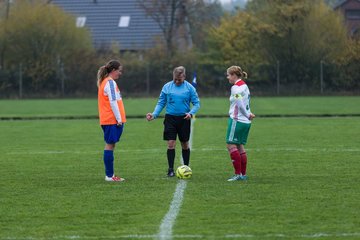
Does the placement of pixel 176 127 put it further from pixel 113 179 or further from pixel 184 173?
pixel 113 179

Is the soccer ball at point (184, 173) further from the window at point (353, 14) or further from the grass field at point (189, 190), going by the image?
the window at point (353, 14)

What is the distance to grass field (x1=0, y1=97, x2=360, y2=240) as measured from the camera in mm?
8320

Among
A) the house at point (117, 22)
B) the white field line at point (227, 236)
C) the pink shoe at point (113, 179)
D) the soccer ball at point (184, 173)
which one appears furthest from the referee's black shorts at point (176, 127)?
the house at point (117, 22)

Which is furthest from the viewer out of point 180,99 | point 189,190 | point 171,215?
point 180,99

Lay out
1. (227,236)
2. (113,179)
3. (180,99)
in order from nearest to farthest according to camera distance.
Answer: (227,236) → (113,179) → (180,99)

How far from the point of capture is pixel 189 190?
11.1 m

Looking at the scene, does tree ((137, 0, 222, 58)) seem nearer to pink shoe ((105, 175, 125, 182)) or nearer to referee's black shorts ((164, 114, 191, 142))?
referee's black shorts ((164, 114, 191, 142))

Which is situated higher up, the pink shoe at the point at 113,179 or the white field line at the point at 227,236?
the white field line at the point at 227,236

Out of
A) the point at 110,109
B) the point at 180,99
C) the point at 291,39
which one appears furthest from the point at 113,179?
the point at 291,39

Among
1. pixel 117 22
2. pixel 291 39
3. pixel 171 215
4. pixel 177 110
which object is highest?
pixel 117 22

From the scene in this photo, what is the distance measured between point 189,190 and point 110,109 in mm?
1961

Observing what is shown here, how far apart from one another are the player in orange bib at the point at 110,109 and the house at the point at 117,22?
47.8 m

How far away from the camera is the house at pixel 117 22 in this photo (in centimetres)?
6200

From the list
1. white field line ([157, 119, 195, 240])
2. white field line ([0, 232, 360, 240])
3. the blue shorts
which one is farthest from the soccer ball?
white field line ([0, 232, 360, 240])
